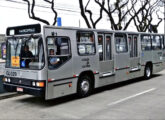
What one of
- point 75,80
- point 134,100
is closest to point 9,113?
point 75,80

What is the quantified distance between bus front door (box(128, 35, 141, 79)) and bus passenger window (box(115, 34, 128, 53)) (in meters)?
0.50

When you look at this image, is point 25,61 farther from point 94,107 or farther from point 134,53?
point 134,53

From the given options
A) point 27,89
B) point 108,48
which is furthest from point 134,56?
point 27,89

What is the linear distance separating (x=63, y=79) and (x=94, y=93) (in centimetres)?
220

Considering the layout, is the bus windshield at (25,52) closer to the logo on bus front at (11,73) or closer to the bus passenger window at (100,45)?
the logo on bus front at (11,73)

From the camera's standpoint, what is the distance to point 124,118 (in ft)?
19.4

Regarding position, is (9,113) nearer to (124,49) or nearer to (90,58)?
(90,58)

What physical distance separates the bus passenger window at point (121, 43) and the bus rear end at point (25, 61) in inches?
169

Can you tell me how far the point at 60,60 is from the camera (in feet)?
24.7

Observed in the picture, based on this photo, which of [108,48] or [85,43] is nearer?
[85,43]

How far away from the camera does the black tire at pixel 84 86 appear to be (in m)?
8.34

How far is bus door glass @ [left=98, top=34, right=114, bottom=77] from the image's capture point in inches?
369

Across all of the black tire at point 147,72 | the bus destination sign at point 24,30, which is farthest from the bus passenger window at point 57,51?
the black tire at point 147,72

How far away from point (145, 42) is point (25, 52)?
731 centimetres
